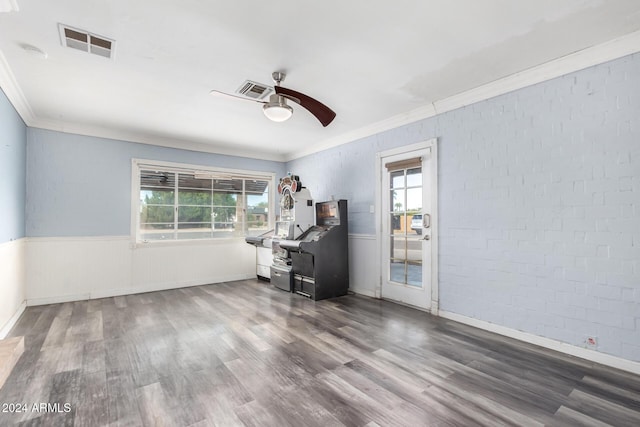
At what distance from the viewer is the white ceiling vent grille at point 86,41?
2.34 meters

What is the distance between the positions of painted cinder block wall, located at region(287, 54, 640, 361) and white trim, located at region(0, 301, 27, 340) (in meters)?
4.87

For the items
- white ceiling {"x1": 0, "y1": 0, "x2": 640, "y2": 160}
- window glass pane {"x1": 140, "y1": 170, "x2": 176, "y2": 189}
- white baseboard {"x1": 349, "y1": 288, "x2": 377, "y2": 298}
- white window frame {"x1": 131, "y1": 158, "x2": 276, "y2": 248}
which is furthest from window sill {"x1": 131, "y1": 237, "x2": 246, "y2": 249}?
white baseboard {"x1": 349, "y1": 288, "x2": 377, "y2": 298}

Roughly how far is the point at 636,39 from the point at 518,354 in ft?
9.11

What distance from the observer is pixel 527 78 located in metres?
3.00

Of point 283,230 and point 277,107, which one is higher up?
point 277,107

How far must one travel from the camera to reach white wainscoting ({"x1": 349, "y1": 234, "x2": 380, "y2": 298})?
4684 mm

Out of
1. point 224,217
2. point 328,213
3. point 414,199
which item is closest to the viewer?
point 414,199

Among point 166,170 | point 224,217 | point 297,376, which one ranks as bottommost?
point 297,376

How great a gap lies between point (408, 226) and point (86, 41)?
13.0 ft

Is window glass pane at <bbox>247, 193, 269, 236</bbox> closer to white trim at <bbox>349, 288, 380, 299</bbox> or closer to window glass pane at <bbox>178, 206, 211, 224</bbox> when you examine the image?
window glass pane at <bbox>178, 206, 211, 224</bbox>

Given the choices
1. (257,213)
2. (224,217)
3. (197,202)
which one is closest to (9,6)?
(197,202)

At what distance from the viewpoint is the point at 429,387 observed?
2180 millimetres

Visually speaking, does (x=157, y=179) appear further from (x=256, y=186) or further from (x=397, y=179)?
(x=397, y=179)

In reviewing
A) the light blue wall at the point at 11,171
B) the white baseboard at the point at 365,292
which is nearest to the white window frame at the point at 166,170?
the light blue wall at the point at 11,171
